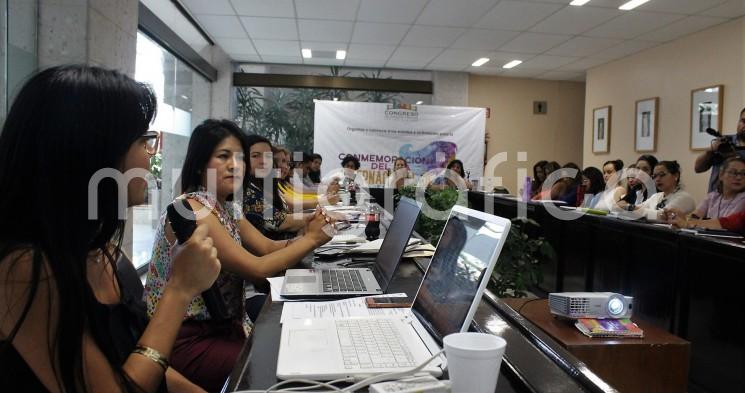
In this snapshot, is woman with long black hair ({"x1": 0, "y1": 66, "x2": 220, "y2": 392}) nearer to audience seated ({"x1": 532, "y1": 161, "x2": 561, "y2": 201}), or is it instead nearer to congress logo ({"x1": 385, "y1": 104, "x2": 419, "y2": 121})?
audience seated ({"x1": 532, "y1": 161, "x2": 561, "y2": 201})

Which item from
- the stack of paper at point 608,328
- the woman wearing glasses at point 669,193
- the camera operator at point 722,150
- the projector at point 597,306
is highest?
the camera operator at point 722,150

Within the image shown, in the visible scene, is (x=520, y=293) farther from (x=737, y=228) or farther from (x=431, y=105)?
(x=431, y=105)

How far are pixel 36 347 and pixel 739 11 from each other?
5.95 m

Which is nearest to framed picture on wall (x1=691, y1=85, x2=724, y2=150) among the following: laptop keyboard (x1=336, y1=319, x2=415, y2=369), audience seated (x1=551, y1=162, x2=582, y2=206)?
audience seated (x1=551, y1=162, x2=582, y2=206)

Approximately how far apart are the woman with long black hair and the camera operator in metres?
4.18

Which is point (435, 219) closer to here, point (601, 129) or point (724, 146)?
point (724, 146)

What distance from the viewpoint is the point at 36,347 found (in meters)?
0.75

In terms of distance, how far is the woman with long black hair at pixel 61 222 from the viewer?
0.75 m

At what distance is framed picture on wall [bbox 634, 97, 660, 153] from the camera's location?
6082 mm

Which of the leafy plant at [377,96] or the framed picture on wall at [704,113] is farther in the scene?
the leafy plant at [377,96]

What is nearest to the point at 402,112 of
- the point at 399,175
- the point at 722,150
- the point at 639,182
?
the point at 399,175

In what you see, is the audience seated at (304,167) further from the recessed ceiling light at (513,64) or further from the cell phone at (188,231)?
the cell phone at (188,231)

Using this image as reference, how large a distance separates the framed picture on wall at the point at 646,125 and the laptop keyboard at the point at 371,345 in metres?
6.13

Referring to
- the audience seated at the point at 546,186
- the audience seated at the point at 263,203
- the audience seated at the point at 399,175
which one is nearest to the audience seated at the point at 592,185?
the audience seated at the point at 546,186
